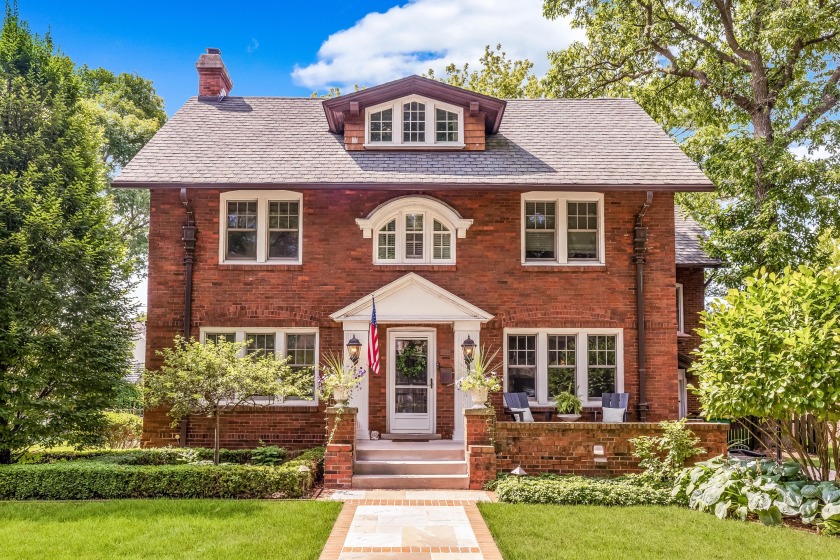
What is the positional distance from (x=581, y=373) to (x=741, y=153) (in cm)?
873

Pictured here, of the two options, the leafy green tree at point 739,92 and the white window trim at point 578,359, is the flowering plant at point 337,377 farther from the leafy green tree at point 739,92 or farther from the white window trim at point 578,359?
the leafy green tree at point 739,92

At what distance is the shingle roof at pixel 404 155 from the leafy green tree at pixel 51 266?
109 cm

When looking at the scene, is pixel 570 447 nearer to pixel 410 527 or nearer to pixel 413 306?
pixel 410 527

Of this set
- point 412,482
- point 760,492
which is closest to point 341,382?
point 412,482

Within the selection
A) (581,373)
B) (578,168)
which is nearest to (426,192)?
(578,168)

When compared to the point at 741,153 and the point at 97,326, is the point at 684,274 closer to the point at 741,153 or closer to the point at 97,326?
the point at 741,153

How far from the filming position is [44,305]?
1186 centimetres

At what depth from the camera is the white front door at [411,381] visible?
13.8m

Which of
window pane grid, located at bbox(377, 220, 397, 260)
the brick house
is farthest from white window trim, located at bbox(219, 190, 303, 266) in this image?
window pane grid, located at bbox(377, 220, 397, 260)

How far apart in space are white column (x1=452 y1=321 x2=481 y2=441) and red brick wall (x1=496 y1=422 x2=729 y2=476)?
2112mm

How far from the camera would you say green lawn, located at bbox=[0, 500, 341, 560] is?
741 cm

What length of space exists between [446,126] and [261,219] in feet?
14.9

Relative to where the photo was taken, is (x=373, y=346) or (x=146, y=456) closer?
(x=146, y=456)

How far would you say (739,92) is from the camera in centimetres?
2017
